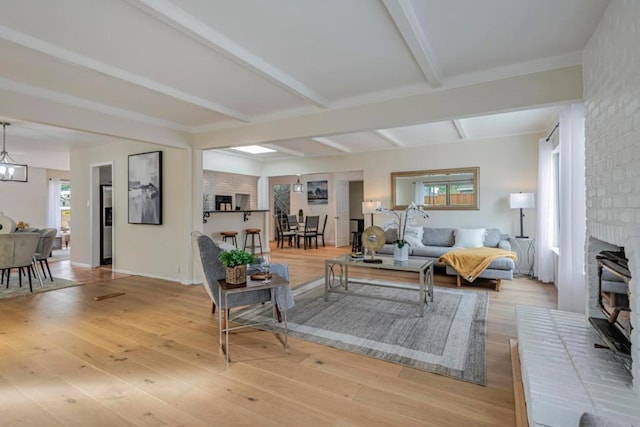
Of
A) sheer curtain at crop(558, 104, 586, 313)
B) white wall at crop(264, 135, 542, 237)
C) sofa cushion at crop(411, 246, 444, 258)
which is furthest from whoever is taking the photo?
white wall at crop(264, 135, 542, 237)

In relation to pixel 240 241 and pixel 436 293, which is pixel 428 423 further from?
pixel 240 241

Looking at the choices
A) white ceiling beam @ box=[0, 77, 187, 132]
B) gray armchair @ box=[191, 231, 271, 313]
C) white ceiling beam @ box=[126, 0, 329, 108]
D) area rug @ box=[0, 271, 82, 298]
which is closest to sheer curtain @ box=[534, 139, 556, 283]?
white ceiling beam @ box=[126, 0, 329, 108]

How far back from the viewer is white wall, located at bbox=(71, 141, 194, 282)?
5078mm

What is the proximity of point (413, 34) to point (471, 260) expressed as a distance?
11.4 ft

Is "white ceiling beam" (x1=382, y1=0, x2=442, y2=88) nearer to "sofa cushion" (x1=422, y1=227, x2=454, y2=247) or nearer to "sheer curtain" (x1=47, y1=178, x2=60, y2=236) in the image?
"sofa cushion" (x1=422, y1=227, x2=454, y2=247)

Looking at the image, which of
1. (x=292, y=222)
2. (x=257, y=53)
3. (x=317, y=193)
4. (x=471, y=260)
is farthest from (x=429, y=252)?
(x=317, y=193)

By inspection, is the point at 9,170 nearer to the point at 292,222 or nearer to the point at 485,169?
the point at 292,222

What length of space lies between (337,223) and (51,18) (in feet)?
27.0

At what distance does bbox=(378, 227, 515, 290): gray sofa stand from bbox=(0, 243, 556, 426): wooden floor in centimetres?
118

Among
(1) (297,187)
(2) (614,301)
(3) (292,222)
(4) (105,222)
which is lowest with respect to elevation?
(2) (614,301)

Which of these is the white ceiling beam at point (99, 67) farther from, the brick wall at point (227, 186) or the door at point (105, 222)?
the brick wall at point (227, 186)

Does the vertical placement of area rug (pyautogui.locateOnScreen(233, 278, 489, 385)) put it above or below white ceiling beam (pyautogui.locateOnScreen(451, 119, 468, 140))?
below

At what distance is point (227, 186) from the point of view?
9.59m

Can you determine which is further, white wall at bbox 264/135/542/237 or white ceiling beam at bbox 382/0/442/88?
white wall at bbox 264/135/542/237
